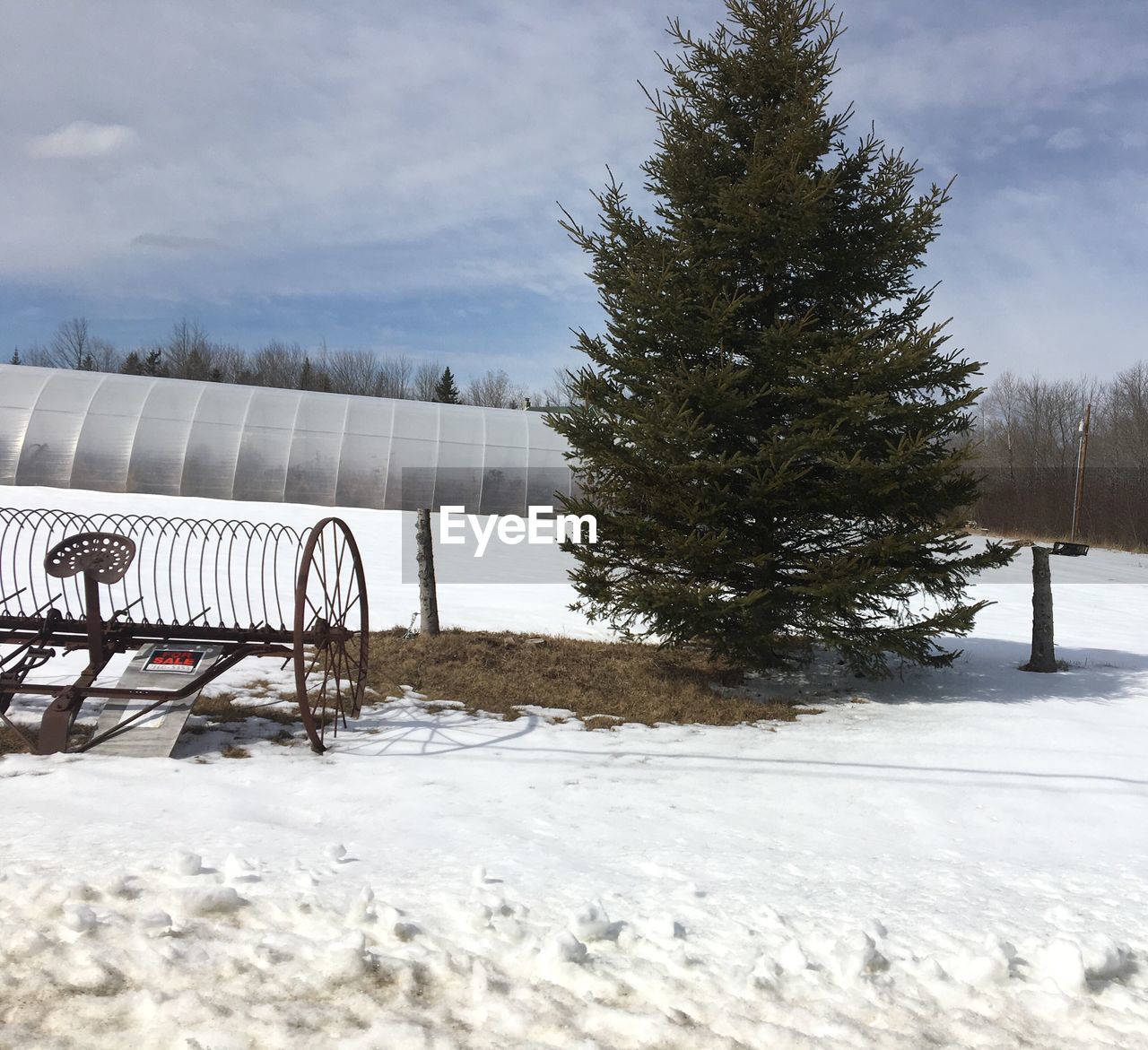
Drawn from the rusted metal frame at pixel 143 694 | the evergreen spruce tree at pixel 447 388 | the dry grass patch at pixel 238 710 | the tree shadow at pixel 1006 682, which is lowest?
the tree shadow at pixel 1006 682

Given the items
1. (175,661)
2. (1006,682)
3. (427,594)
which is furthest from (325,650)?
(1006,682)

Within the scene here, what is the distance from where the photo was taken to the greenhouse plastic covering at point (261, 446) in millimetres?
→ 19672

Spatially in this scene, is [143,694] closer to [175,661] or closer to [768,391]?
[175,661]

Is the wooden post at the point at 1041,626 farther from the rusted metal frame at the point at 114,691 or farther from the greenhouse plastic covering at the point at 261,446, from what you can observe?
the greenhouse plastic covering at the point at 261,446

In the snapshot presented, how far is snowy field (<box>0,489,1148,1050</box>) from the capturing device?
2590 mm

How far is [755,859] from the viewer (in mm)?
3984

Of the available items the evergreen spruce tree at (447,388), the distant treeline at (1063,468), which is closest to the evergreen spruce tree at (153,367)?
the evergreen spruce tree at (447,388)

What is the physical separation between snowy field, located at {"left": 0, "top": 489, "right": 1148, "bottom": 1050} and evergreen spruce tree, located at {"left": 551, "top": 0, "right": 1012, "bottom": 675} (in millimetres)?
1261

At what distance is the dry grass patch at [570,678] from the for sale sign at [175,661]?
1776mm

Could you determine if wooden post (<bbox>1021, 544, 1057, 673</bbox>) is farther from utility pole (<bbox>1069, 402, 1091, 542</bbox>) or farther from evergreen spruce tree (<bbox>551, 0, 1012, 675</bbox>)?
utility pole (<bbox>1069, 402, 1091, 542</bbox>)

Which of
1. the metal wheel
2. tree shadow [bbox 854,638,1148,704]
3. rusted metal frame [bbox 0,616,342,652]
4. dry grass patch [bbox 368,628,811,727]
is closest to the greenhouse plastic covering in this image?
dry grass patch [bbox 368,628,811,727]

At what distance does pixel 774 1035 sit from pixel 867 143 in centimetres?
734

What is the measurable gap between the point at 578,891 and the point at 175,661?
348cm

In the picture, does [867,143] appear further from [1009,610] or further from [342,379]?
[342,379]
